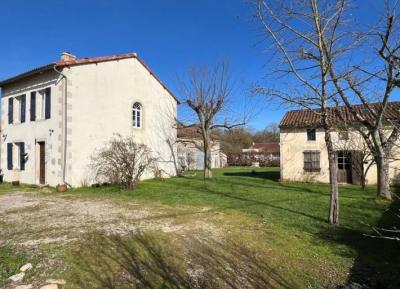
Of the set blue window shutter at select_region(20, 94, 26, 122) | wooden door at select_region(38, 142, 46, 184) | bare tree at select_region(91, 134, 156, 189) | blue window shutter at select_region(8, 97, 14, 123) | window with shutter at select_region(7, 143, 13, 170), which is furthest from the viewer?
blue window shutter at select_region(8, 97, 14, 123)

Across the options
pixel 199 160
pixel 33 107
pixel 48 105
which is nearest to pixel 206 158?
pixel 48 105

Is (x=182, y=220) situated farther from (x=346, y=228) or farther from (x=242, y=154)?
(x=242, y=154)

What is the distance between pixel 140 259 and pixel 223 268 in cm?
148

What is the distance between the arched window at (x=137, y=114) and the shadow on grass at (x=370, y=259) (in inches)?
506

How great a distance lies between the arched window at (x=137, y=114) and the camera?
18.1 m

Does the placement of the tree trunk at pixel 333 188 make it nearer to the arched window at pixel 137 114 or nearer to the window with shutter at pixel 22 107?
the arched window at pixel 137 114

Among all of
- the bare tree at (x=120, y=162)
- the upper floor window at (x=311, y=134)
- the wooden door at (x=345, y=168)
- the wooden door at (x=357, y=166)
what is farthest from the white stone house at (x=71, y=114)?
the wooden door at (x=357, y=166)

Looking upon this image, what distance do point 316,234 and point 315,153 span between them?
13.7 m

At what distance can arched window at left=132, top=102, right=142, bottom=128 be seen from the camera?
1811 centimetres

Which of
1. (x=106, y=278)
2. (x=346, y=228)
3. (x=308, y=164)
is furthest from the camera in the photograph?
(x=308, y=164)

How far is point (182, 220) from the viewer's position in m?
8.24

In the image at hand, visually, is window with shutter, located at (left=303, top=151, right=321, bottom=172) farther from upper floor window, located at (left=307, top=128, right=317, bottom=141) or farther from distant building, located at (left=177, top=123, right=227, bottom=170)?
distant building, located at (left=177, top=123, right=227, bottom=170)

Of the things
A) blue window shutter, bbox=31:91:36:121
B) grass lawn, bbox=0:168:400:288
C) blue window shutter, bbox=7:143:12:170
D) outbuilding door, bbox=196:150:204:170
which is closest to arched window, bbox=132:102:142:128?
blue window shutter, bbox=31:91:36:121

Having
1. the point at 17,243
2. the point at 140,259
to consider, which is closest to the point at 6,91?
the point at 17,243
